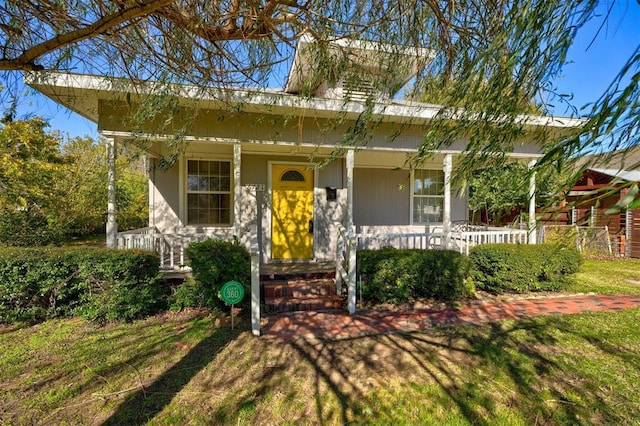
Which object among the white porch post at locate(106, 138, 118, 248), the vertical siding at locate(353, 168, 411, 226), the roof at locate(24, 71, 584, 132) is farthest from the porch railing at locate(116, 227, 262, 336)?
the vertical siding at locate(353, 168, 411, 226)

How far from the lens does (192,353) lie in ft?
11.5

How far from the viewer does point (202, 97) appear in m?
4.29

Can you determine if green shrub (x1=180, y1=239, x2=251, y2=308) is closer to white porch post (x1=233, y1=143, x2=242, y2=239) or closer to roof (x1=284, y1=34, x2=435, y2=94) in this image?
white porch post (x1=233, y1=143, x2=242, y2=239)

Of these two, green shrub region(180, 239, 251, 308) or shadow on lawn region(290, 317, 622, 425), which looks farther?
green shrub region(180, 239, 251, 308)

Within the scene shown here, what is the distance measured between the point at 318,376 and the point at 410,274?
2670mm

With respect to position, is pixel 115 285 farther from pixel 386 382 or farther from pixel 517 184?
pixel 517 184

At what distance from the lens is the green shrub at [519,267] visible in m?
5.74

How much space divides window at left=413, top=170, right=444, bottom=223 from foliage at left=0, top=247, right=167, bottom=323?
6.57 metres

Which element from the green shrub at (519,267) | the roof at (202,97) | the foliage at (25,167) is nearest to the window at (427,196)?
the green shrub at (519,267)

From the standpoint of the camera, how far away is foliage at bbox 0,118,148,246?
289 inches

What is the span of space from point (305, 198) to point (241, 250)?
8.32 feet

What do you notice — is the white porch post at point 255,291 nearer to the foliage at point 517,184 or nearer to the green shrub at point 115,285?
the green shrub at point 115,285

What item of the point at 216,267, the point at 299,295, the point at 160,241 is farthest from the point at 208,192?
the point at 299,295

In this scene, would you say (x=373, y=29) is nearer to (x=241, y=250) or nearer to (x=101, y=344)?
(x=241, y=250)
